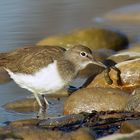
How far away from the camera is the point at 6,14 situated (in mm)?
14711

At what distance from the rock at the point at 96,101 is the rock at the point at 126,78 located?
0.77 metres

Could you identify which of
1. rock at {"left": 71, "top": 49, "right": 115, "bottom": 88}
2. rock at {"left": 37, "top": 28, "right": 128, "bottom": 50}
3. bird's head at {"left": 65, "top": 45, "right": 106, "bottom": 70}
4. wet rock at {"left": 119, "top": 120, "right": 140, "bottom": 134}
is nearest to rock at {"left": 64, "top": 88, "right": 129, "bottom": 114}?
bird's head at {"left": 65, "top": 45, "right": 106, "bottom": 70}

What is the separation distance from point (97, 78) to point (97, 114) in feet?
4.57

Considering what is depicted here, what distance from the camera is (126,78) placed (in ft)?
30.5

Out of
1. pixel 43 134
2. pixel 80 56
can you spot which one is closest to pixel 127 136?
pixel 43 134

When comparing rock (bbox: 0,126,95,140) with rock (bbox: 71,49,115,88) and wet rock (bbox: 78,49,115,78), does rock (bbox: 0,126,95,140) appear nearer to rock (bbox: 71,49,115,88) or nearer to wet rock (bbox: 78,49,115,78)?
rock (bbox: 71,49,115,88)

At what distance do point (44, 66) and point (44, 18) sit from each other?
656 cm

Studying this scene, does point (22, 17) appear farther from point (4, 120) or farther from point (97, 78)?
point (4, 120)

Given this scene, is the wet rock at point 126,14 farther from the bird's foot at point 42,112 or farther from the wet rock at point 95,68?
the bird's foot at point 42,112

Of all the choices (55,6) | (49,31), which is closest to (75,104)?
(49,31)

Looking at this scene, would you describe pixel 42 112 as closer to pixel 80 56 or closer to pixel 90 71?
pixel 80 56

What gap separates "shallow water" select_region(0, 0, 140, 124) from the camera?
13211mm

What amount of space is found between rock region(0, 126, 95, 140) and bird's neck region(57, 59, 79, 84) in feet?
5.29

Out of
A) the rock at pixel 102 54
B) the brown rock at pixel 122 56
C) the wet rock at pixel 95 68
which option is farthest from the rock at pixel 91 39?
the brown rock at pixel 122 56
